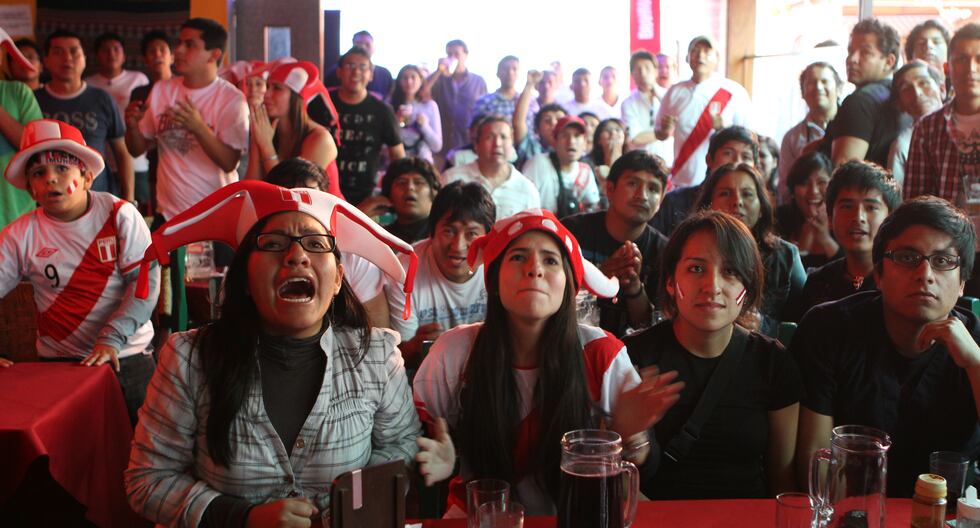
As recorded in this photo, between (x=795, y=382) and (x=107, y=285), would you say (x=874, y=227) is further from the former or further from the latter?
(x=107, y=285)

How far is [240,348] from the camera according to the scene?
5.98ft

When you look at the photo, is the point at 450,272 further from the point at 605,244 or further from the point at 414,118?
the point at 414,118

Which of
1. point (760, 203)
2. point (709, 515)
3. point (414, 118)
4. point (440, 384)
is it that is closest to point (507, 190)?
point (760, 203)

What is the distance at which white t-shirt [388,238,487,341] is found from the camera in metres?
3.26

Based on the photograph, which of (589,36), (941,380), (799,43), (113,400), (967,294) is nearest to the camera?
(941,380)

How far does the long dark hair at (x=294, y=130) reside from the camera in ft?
15.0

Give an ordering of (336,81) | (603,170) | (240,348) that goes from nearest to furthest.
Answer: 1. (240,348)
2. (603,170)
3. (336,81)

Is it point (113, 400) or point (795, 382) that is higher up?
point (795, 382)

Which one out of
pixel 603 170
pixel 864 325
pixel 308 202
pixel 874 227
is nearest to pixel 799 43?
pixel 603 170

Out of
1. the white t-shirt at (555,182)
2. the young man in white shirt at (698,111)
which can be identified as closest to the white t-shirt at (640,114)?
the young man in white shirt at (698,111)

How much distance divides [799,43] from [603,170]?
2.93 m

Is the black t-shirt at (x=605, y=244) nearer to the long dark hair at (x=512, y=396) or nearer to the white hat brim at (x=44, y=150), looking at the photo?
the long dark hair at (x=512, y=396)

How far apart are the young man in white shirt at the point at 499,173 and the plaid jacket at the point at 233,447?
3340 millimetres

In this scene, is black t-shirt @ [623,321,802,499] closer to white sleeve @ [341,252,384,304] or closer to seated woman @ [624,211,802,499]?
seated woman @ [624,211,802,499]
